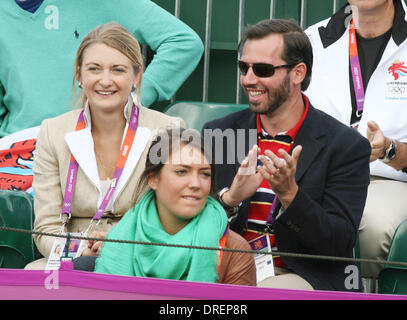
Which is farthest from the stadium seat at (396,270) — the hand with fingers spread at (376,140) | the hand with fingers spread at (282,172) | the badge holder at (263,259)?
the hand with fingers spread at (282,172)

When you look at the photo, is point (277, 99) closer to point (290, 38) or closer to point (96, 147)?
point (290, 38)

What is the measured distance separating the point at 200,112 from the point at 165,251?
1.41 m

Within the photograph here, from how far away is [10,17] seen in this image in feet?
12.6

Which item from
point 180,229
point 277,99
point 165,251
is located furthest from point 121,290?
point 277,99

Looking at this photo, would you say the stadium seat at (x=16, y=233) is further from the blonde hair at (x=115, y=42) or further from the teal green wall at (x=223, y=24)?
the teal green wall at (x=223, y=24)

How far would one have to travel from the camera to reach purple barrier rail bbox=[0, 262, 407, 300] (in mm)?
2016

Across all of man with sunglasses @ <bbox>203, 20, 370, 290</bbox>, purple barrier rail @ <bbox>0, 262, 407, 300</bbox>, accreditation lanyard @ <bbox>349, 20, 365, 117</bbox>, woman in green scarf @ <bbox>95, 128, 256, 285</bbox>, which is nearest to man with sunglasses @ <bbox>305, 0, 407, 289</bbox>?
accreditation lanyard @ <bbox>349, 20, 365, 117</bbox>

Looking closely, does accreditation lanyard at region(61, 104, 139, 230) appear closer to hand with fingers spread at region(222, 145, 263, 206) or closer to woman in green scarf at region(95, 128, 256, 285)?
woman in green scarf at region(95, 128, 256, 285)

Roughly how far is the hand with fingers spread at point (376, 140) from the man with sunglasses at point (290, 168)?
0.88ft

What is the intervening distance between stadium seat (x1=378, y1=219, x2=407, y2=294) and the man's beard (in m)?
0.63

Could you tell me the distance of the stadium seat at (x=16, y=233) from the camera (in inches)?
120

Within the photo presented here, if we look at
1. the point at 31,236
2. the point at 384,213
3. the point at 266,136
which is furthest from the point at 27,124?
the point at 384,213
